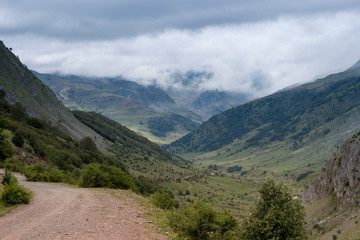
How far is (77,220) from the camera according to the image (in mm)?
20828

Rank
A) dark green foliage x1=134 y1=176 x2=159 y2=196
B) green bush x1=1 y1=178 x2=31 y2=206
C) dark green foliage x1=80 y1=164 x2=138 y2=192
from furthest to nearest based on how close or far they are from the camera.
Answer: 1. dark green foliage x1=134 y1=176 x2=159 y2=196
2. dark green foliage x1=80 y1=164 x2=138 y2=192
3. green bush x1=1 y1=178 x2=31 y2=206

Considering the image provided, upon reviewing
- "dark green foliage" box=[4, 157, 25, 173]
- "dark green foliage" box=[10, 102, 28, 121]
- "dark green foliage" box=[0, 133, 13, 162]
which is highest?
"dark green foliage" box=[10, 102, 28, 121]

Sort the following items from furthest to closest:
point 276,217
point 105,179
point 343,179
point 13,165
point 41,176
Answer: point 343,179 → point 13,165 → point 41,176 → point 105,179 → point 276,217

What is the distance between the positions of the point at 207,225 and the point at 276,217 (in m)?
4.61

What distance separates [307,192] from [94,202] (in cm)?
8603

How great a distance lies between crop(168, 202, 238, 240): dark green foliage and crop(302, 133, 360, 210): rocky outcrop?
48.7 m

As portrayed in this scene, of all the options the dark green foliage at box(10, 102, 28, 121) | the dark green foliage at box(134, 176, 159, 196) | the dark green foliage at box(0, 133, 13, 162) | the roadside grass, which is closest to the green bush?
the roadside grass

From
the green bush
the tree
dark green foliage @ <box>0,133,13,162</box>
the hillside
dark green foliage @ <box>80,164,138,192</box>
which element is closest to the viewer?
the tree

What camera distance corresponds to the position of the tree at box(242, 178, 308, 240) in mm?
18703

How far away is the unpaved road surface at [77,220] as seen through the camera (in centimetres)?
1773

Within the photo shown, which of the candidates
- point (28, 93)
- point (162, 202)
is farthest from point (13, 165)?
point (28, 93)

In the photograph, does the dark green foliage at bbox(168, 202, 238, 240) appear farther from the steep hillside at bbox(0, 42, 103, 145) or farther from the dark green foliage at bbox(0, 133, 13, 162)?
the steep hillside at bbox(0, 42, 103, 145)

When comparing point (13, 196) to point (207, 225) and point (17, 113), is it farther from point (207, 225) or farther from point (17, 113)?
point (17, 113)

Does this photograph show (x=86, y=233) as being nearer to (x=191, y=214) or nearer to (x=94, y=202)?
(x=191, y=214)
